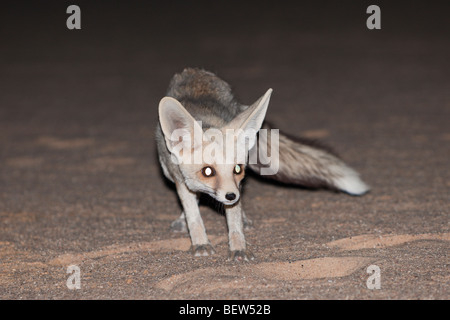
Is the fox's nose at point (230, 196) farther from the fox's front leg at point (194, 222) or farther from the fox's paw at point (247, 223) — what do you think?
the fox's paw at point (247, 223)

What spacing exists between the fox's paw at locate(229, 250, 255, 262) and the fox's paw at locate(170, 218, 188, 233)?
2.73ft

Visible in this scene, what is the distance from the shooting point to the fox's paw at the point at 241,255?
177 inches

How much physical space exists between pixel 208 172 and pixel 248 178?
2.54m

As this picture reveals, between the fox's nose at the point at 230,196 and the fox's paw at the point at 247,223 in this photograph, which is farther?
the fox's paw at the point at 247,223

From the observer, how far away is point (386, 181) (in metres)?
6.42

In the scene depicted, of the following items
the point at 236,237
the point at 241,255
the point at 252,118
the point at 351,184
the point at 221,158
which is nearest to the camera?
the point at 221,158

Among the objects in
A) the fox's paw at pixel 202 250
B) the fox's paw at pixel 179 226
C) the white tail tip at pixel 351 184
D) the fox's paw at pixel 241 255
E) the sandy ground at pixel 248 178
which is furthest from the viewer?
the white tail tip at pixel 351 184

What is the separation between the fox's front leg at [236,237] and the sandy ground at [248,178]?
0.13 m

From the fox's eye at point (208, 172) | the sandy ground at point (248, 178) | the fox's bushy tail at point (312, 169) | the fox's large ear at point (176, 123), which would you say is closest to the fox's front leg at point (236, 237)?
the sandy ground at point (248, 178)

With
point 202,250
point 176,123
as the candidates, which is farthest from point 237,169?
point 202,250

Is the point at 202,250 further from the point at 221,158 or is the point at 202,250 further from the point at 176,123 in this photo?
the point at 176,123

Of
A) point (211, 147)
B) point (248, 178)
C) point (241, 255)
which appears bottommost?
point (241, 255)

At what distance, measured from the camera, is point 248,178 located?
6.71 meters

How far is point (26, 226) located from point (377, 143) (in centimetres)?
427
